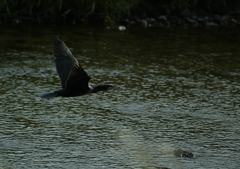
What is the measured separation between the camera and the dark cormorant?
6875 millimetres

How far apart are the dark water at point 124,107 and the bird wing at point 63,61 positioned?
24.3 inches

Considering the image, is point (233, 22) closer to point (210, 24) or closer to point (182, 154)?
point (210, 24)

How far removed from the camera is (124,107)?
855cm

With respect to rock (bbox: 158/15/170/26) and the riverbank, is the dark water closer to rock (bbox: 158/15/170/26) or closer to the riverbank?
the riverbank

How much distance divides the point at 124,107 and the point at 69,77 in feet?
5.97

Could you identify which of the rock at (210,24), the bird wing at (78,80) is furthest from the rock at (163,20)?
the bird wing at (78,80)

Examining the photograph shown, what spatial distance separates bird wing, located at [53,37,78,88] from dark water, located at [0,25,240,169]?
0.62m

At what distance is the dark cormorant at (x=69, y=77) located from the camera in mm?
6875

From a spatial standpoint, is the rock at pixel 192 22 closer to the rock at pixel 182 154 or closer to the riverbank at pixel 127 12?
the riverbank at pixel 127 12

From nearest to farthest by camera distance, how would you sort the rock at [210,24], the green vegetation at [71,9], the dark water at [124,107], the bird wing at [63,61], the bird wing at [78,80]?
the dark water at [124,107] → the bird wing at [78,80] → the bird wing at [63,61] → the green vegetation at [71,9] → the rock at [210,24]

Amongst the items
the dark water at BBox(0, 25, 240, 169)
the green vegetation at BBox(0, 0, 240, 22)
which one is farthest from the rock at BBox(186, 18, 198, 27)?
the dark water at BBox(0, 25, 240, 169)

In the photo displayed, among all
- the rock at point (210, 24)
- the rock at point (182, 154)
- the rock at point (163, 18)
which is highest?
the rock at point (163, 18)

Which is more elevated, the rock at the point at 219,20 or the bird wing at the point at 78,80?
the bird wing at the point at 78,80

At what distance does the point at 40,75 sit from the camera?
34.5 ft
